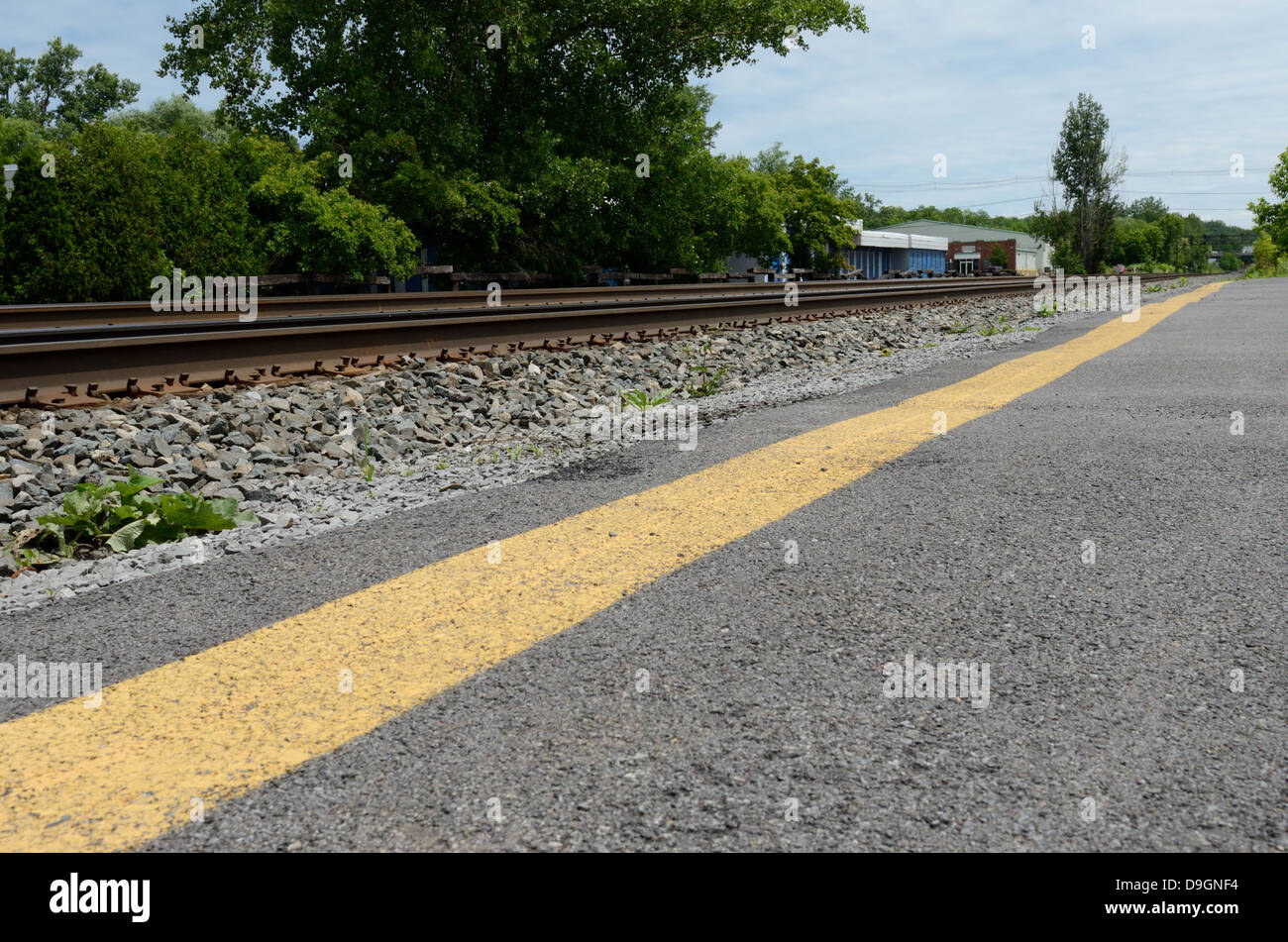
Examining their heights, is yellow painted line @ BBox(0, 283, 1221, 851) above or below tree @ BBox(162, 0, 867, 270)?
below

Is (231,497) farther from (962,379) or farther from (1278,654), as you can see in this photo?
(962,379)

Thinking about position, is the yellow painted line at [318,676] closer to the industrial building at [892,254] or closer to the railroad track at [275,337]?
the railroad track at [275,337]

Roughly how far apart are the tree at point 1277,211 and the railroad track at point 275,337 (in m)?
108

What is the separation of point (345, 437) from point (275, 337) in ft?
5.14

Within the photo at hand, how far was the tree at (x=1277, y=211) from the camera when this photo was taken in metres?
98.0

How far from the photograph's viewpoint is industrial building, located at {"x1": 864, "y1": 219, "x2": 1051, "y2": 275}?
88.6 metres

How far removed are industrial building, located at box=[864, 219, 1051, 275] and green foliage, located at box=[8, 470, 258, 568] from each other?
85022 mm

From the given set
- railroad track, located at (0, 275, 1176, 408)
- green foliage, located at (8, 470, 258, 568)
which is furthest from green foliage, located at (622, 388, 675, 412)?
green foliage, located at (8, 470, 258, 568)

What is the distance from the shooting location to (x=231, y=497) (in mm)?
4891

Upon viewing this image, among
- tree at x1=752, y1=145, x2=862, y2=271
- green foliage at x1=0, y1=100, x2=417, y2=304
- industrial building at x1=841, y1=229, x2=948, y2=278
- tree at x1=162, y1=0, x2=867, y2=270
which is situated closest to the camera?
green foliage at x1=0, y1=100, x2=417, y2=304

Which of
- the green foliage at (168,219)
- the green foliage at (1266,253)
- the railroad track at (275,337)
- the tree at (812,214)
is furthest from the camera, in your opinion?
the green foliage at (1266,253)

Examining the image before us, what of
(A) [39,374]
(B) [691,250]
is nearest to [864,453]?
(A) [39,374]

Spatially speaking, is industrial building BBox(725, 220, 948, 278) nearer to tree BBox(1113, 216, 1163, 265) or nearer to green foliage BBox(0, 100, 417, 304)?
green foliage BBox(0, 100, 417, 304)

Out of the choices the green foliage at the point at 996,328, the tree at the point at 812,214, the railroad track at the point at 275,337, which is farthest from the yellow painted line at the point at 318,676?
the tree at the point at 812,214
